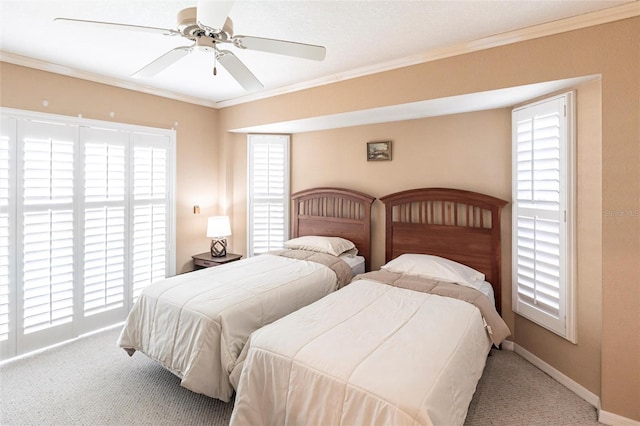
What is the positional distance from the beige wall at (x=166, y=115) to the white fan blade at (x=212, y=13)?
2.52 m

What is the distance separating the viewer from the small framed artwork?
3750 mm

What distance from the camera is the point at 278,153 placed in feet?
15.0

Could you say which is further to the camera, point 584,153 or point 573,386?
point 573,386

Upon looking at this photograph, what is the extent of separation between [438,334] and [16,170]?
3.77 meters

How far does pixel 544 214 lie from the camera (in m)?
2.65

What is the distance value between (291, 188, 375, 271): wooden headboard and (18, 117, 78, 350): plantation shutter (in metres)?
2.52

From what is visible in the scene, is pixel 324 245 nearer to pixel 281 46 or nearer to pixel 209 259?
pixel 209 259

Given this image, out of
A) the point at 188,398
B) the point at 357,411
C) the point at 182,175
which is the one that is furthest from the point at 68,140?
the point at 357,411

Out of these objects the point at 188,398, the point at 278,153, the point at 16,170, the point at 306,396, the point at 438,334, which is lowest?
the point at 188,398

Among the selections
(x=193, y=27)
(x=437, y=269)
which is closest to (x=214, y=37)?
(x=193, y=27)

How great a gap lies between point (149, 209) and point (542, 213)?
13.5 feet

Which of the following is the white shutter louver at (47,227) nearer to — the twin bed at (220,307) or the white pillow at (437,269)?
the twin bed at (220,307)

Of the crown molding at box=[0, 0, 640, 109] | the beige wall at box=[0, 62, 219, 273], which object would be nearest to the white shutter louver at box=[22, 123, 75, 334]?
the beige wall at box=[0, 62, 219, 273]

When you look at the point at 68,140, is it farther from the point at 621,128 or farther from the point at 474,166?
the point at 621,128
